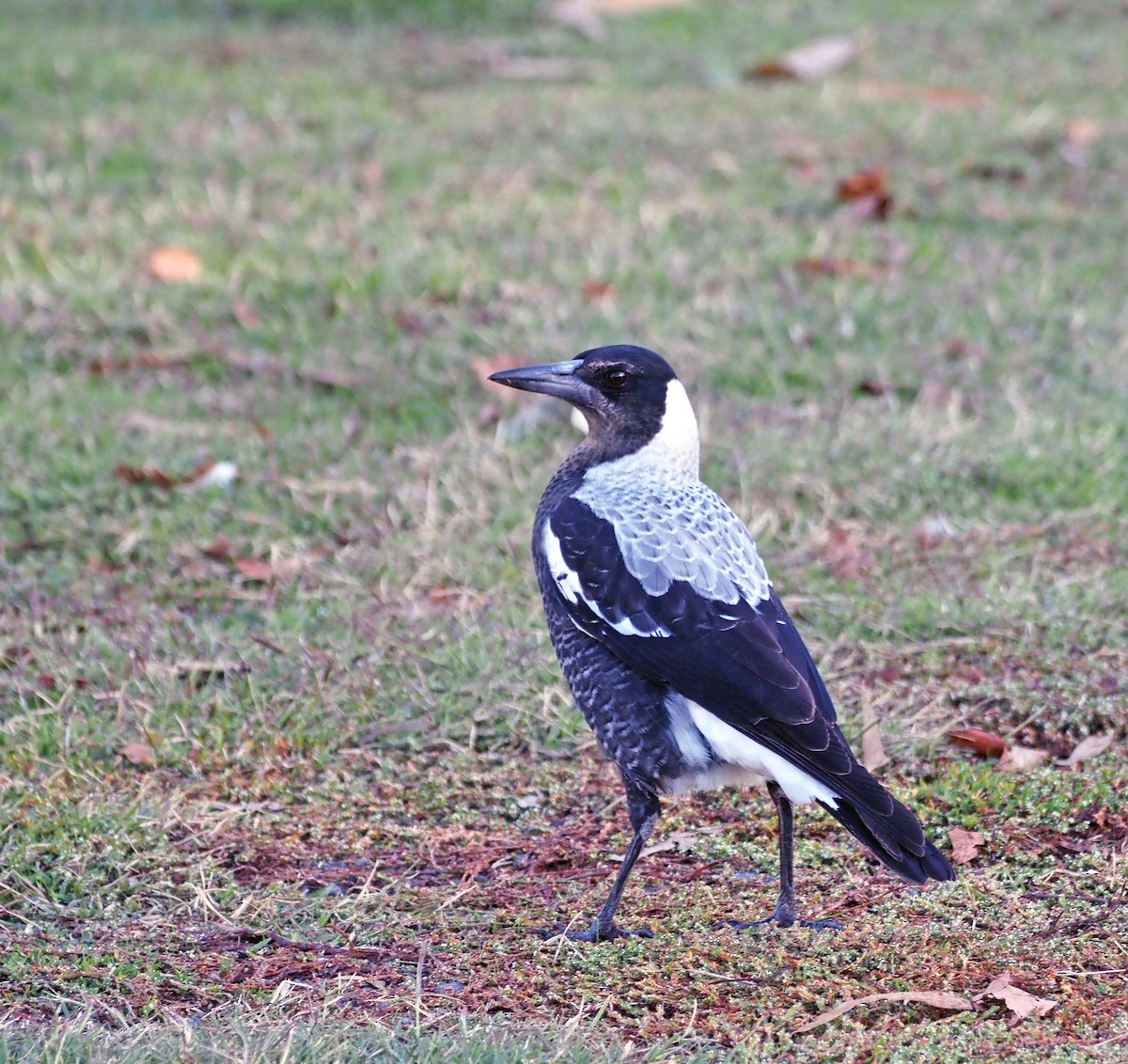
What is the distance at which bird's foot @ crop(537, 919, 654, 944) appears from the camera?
3.00 m

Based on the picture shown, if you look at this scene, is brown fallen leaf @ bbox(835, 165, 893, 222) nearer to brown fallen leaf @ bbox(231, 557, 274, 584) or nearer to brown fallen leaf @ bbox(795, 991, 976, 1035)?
brown fallen leaf @ bbox(231, 557, 274, 584)

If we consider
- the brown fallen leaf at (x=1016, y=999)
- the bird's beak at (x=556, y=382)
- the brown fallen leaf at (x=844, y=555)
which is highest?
the bird's beak at (x=556, y=382)

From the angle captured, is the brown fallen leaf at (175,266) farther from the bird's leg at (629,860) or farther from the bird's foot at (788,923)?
the bird's foot at (788,923)

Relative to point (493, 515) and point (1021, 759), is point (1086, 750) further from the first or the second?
point (493, 515)

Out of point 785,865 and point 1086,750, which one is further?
point 1086,750

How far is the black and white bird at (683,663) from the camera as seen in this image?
2943 millimetres

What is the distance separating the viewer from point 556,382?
3662 mm

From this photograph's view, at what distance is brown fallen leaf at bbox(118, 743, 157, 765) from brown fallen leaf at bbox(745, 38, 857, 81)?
17.9 ft

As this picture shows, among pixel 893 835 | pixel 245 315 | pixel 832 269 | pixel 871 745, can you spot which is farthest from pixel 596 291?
pixel 893 835

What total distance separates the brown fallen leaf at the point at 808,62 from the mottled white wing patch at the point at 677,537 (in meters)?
5.03

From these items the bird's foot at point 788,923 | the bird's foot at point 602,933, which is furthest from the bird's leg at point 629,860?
the bird's foot at point 788,923

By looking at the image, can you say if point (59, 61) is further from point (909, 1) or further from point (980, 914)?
point (980, 914)

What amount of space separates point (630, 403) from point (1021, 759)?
1.11m

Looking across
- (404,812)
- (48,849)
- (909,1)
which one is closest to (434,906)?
(404,812)
